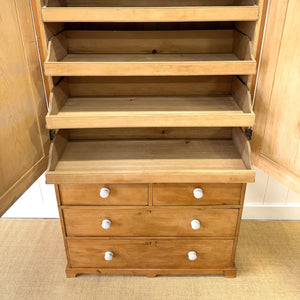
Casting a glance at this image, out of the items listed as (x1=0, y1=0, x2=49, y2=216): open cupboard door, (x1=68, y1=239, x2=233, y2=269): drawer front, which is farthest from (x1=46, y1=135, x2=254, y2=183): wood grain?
(x1=68, y1=239, x2=233, y2=269): drawer front

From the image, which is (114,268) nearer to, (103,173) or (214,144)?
(103,173)

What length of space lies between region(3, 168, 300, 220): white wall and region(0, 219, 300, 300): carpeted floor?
0.58 feet

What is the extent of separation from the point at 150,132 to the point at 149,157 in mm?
204

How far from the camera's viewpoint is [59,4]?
1.48m

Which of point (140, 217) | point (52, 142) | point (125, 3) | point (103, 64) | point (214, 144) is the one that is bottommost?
point (140, 217)

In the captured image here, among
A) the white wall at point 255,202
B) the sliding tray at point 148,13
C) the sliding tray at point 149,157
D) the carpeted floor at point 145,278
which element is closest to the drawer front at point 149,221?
the sliding tray at point 149,157

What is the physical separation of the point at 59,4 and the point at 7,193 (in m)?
0.88

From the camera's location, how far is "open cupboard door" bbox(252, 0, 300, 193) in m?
1.32

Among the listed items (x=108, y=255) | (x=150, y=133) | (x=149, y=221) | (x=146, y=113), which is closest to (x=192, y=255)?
(x=149, y=221)

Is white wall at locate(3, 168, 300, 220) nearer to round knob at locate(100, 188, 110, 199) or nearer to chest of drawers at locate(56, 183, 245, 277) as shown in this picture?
chest of drawers at locate(56, 183, 245, 277)

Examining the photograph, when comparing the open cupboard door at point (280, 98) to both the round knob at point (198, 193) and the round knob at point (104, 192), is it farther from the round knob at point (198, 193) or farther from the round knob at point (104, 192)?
the round knob at point (104, 192)

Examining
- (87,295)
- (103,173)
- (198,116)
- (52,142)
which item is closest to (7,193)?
(52,142)

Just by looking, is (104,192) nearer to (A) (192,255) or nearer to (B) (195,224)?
(B) (195,224)

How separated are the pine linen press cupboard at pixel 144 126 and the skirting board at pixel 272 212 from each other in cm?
58
